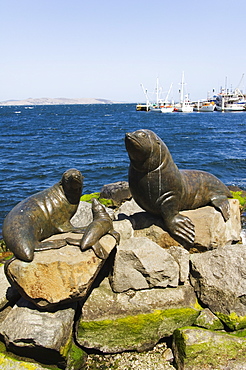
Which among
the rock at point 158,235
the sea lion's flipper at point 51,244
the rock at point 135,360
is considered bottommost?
the rock at point 135,360

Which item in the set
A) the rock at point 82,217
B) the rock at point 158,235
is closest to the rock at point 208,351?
the rock at point 158,235

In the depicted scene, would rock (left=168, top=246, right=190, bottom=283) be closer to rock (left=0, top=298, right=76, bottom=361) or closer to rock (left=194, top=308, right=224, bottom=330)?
rock (left=194, top=308, right=224, bottom=330)

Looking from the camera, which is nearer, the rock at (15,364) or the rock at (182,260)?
the rock at (15,364)

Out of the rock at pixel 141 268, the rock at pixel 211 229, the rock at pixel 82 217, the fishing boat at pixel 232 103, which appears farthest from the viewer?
the fishing boat at pixel 232 103

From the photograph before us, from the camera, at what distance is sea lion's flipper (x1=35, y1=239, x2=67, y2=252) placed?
407 centimetres

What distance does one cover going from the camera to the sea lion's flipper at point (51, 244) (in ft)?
13.4

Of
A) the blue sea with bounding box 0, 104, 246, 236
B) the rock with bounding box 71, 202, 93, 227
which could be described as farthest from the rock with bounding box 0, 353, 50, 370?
the blue sea with bounding box 0, 104, 246, 236

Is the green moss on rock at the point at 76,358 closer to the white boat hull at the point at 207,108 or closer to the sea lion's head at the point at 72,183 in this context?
the sea lion's head at the point at 72,183

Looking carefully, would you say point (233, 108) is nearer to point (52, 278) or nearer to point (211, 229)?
point (211, 229)

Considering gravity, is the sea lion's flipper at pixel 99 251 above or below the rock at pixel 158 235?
above

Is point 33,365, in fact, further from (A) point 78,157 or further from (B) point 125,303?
(A) point 78,157

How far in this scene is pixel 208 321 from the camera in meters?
4.40

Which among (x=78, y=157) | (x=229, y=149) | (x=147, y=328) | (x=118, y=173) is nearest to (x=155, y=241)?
(x=147, y=328)

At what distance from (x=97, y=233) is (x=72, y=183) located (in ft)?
2.68
